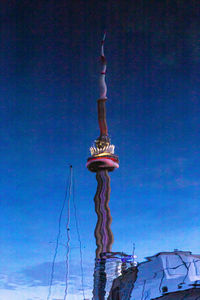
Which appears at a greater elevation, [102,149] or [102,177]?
[102,149]

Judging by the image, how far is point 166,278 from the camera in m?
9.57

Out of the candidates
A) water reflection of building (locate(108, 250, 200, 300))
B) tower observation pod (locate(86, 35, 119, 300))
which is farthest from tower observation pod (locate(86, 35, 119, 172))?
water reflection of building (locate(108, 250, 200, 300))

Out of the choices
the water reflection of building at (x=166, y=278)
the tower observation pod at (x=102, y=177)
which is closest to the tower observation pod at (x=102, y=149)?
the tower observation pod at (x=102, y=177)

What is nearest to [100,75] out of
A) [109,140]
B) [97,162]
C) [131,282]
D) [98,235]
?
[109,140]

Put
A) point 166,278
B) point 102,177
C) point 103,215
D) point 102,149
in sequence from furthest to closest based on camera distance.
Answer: point 102,149, point 102,177, point 103,215, point 166,278

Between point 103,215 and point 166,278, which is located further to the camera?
point 103,215

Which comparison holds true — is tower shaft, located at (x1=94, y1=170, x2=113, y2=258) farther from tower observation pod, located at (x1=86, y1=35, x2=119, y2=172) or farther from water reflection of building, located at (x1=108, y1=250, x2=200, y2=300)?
water reflection of building, located at (x1=108, y1=250, x2=200, y2=300)

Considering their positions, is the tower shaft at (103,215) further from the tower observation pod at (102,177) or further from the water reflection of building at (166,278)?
the water reflection of building at (166,278)

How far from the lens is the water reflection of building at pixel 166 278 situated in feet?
29.9

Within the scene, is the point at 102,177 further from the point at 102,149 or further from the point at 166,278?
the point at 166,278

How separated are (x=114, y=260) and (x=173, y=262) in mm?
64121

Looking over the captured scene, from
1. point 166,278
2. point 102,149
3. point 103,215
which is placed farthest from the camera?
point 102,149

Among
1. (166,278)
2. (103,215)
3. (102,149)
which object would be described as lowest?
(166,278)

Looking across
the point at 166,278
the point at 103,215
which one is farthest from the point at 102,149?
the point at 166,278
